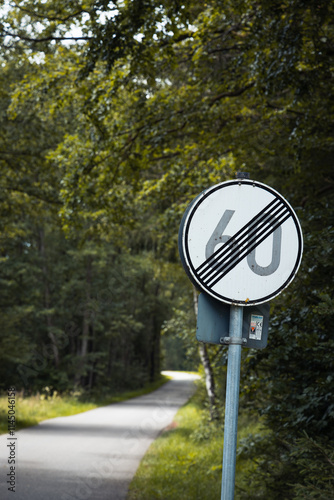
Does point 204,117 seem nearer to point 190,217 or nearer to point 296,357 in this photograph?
point 296,357

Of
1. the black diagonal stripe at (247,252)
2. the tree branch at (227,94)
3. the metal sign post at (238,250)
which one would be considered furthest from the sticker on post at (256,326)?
the tree branch at (227,94)

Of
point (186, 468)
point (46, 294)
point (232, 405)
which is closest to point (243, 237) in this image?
point (232, 405)

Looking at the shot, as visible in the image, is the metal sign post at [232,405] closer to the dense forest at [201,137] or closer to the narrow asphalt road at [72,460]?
the dense forest at [201,137]

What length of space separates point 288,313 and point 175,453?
6.99 meters

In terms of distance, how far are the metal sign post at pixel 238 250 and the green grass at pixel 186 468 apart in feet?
8.71

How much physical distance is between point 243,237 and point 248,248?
5cm

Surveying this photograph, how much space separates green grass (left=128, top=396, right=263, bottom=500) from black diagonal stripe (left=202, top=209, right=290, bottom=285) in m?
2.81

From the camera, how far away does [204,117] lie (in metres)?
8.09

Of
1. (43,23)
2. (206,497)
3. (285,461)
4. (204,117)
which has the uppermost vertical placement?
(43,23)

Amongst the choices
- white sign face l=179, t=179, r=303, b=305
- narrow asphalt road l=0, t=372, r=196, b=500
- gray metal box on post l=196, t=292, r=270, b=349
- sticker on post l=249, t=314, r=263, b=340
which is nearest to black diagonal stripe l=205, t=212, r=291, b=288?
white sign face l=179, t=179, r=303, b=305

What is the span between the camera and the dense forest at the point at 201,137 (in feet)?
13.9

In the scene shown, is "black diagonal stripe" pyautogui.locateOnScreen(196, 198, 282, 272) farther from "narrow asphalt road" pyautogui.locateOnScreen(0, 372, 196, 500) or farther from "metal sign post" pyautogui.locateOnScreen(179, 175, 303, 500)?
"narrow asphalt road" pyautogui.locateOnScreen(0, 372, 196, 500)

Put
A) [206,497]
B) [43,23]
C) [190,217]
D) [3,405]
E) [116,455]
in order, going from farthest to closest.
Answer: [3,405]
[116,455]
[43,23]
[206,497]
[190,217]

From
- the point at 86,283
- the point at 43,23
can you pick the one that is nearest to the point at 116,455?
the point at 43,23
